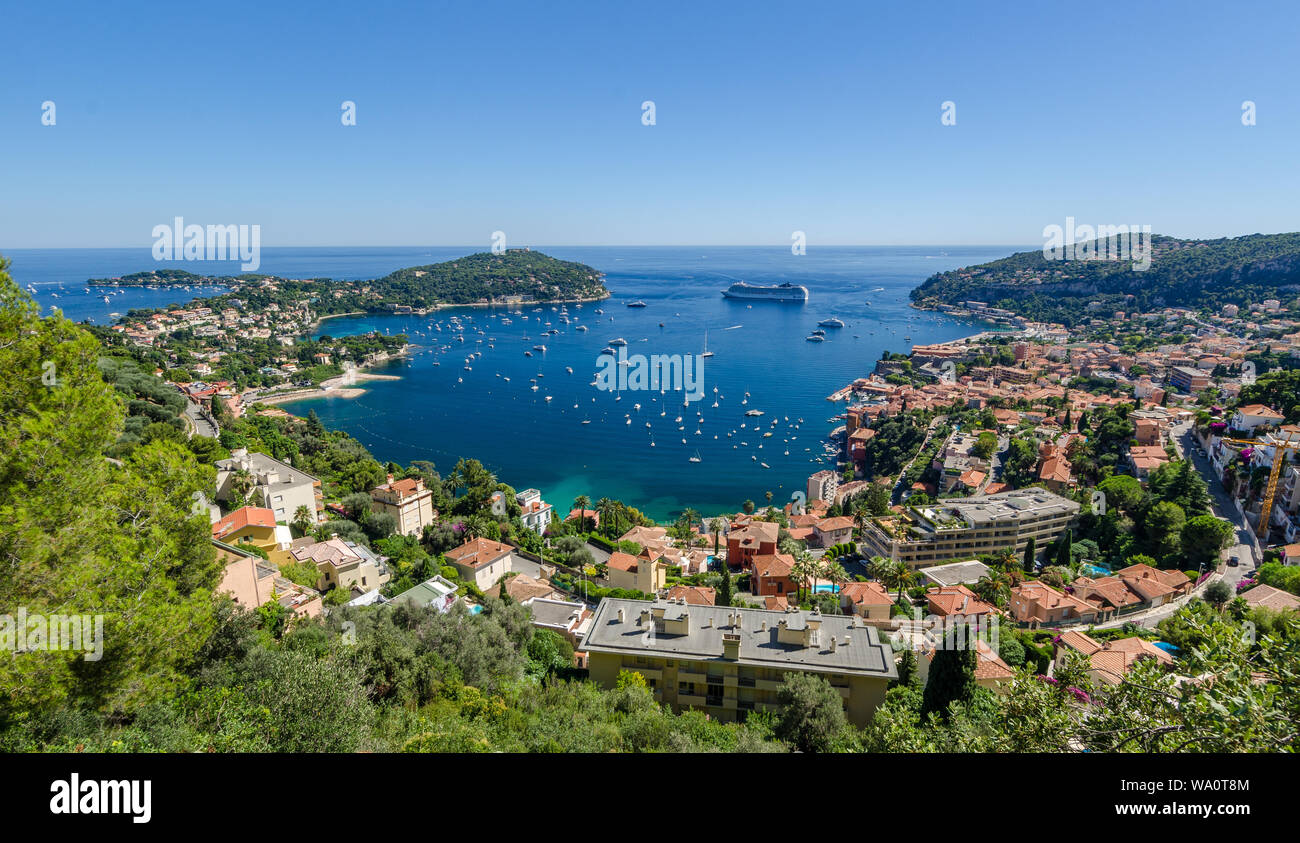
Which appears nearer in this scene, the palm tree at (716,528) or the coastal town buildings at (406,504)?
the coastal town buildings at (406,504)

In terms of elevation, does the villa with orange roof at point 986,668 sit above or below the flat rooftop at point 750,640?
below

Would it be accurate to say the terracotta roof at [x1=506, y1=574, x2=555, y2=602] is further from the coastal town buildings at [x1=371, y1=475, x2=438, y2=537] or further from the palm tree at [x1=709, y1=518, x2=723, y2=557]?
the palm tree at [x1=709, y1=518, x2=723, y2=557]

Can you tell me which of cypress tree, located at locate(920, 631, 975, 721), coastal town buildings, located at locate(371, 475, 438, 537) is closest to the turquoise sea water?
coastal town buildings, located at locate(371, 475, 438, 537)

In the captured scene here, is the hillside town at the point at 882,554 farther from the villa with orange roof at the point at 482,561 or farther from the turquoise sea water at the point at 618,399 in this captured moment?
the turquoise sea water at the point at 618,399

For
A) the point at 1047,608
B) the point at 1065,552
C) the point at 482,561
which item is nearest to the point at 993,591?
the point at 1047,608

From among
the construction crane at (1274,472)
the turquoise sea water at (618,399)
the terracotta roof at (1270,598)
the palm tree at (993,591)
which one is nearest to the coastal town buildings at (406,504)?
the turquoise sea water at (618,399)
